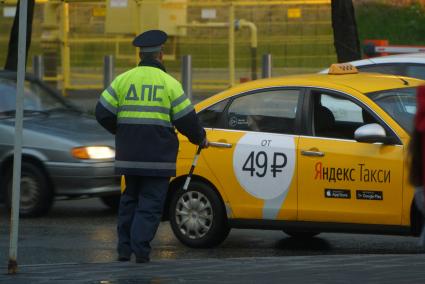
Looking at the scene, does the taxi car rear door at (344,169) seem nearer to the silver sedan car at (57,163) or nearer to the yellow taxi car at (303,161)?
the yellow taxi car at (303,161)

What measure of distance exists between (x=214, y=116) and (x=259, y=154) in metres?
0.70

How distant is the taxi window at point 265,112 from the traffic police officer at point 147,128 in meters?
1.34

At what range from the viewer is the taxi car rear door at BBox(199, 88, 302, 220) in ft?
32.9

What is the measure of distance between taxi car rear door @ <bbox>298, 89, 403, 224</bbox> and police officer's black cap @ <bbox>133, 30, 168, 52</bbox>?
1.59 metres

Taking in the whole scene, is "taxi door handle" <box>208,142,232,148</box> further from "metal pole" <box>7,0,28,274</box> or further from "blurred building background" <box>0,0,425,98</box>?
"blurred building background" <box>0,0,425,98</box>

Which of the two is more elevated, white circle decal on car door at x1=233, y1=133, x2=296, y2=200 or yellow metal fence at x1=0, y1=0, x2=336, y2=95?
yellow metal fence at x1=0, y1=0, x2=336, y2=95

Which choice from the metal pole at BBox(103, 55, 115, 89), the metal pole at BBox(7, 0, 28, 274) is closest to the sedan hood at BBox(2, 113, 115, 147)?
the metal pole at BBox(7, 0, 28, 274)

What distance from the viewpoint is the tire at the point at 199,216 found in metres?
10.4

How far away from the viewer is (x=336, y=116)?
10.2m

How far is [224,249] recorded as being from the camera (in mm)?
10648

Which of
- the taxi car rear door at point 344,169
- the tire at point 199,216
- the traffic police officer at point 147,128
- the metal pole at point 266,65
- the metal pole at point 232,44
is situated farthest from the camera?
the metal pole at point 232,44

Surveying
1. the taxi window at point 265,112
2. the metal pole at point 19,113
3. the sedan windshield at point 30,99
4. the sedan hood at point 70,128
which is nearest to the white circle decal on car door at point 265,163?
the taxi window at point 265,112

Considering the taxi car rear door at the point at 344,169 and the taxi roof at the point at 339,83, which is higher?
the taxi roof at the point at 339,83

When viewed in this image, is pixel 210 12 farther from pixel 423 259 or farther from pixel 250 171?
pixel 423 259
